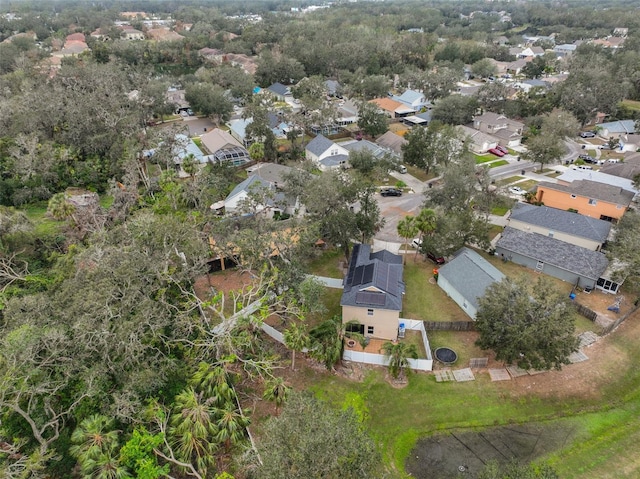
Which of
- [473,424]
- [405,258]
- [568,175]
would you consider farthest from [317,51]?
[473,424]

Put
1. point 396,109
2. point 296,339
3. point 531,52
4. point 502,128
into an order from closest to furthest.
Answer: point 296,339
point 502,128
point 396,109
point 531,52

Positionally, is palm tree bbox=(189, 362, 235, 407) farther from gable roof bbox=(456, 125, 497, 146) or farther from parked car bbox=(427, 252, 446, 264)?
gable roof bbox=(456, 125, 497, 146)

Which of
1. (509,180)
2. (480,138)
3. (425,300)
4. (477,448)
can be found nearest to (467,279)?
(425,300)

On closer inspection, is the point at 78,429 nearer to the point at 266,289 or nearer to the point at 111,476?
the point at 111,476

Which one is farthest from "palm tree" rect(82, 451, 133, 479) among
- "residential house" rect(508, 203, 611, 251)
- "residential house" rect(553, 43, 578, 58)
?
"residential house" rect(553, 43, 578, 58)

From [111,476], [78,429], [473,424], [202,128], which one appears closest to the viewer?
[111,476]

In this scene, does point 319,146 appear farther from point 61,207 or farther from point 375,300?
point 375,300

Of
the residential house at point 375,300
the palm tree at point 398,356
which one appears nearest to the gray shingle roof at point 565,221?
the residential house at point 375,300
